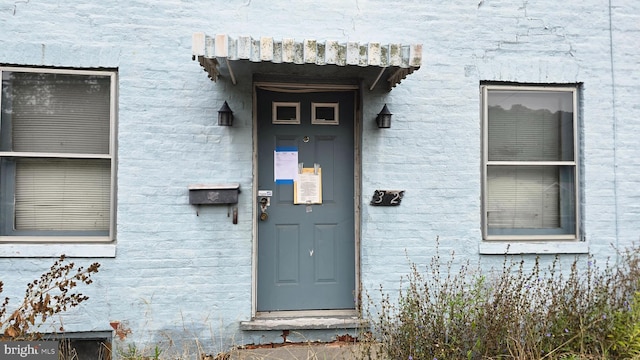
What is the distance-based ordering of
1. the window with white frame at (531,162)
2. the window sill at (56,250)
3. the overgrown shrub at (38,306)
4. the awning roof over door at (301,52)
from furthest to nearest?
1. the window with white frame at (531,162)
2. the window sill at (56,250)
3. the awning roof over door at (301,52)
4. the overgrown shrub at (38,306)

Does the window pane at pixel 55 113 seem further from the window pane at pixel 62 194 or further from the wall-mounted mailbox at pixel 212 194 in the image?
the wall-mounted mailbox at pixel 212 194

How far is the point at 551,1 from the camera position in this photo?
4969 millimetres

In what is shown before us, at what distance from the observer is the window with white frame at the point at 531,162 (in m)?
4.96

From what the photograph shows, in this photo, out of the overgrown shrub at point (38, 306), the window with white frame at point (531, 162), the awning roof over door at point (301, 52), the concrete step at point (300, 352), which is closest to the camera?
the overgrown shrub at point (38, 306)

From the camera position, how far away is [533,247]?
15.7ft

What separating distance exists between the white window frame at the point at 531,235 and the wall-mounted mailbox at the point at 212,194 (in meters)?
2.62

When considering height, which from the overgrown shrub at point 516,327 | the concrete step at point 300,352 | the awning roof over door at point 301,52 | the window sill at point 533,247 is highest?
the awning roof over door at point 301,52

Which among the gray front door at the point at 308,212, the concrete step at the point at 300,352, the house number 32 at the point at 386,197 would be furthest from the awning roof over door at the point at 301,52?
the concrete step at the point at 300,352

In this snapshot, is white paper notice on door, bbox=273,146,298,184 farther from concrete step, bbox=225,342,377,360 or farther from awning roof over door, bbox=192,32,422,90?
concrete step, bbox=225,342,377,360

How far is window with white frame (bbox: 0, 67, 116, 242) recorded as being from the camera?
4.38m

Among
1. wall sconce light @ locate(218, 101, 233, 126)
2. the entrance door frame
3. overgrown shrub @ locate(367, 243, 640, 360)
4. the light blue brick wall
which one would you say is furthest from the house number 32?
wall sconce light @ locate(218, 101, 233, 126)

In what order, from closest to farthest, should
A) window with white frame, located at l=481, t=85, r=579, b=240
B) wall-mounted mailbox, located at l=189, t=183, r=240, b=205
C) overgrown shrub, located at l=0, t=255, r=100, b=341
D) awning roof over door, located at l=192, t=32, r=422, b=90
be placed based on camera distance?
overgrown shrub, located at l=0, t=255, r=100, b=341
awning roof over door, located at l=192, t=32, r=422, b=90
wall-mounted mailbox, located at l=189, t=183, r=240, b=205
window with white frame, located at l=481, t=85, r=579, b=240

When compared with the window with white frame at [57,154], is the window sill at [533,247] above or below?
below

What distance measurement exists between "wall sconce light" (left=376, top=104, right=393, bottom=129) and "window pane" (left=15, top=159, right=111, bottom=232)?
273cm
